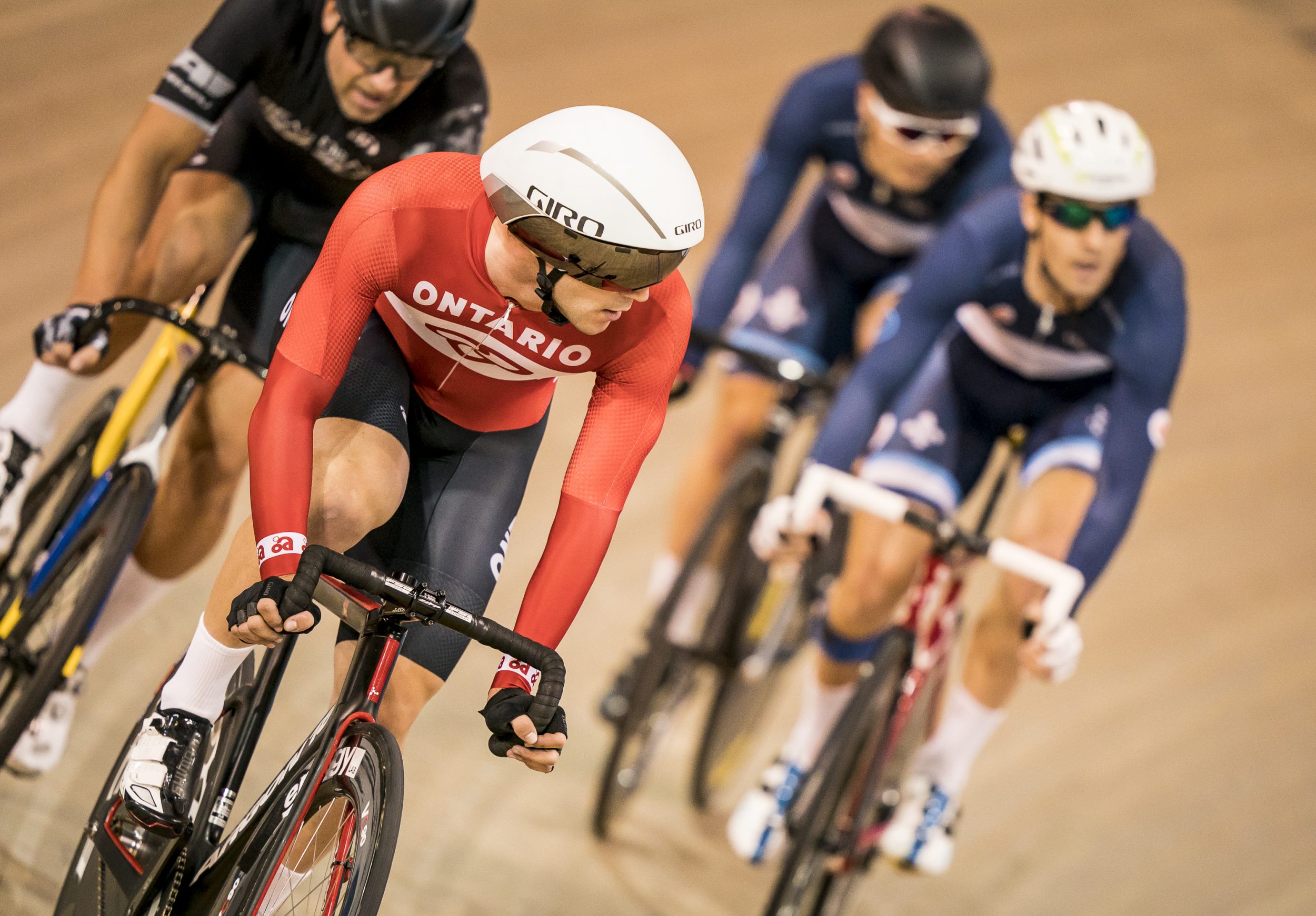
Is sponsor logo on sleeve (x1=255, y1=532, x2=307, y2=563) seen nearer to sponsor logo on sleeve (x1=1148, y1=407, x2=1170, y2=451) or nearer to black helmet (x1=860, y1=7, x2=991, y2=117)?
sponsor logo on sleeve (x1=1148, y1=407, x2=1170, y2=451)

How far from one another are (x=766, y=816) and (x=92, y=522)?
6.08 ft

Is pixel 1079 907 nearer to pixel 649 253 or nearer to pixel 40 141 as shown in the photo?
pixel 649 253

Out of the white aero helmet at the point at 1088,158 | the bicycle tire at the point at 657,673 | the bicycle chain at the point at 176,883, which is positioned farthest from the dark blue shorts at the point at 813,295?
the bicycle chain at the point at 176,883

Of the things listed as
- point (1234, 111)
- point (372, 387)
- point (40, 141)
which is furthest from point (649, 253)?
point (1234, 111)

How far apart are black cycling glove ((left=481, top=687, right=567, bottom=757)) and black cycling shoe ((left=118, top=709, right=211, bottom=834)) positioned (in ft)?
2.15

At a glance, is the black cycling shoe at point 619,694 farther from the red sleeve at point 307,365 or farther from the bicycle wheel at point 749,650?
the red sleeve at point 307,365

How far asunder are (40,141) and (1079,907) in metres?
4.72

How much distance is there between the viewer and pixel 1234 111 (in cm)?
1006

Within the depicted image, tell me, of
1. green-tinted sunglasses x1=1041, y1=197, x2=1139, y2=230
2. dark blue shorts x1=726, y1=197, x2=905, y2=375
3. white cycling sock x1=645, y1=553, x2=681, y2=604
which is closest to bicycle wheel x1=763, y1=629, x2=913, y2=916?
green-tinted sunglasses x1=1041, y1=197, x2=1139, y2=230

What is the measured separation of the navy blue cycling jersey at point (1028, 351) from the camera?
3.59m

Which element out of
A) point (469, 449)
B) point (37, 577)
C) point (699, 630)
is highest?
point (469, 449)

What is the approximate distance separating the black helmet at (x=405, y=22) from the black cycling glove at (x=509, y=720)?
122 cm

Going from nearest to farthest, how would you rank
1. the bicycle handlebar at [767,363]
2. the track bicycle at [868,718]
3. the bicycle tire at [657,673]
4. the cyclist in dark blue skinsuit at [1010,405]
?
the track bicycle at [868,718] → the cyclist in dark blue skinsuit at [1010,405] → the bicycle handlebar at [767,363] → the bicycle tire at [657,673]

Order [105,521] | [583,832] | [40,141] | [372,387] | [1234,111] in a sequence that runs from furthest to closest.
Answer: [1234,111] < [40,141] < [583,832] < [105,521] < [372,387]
